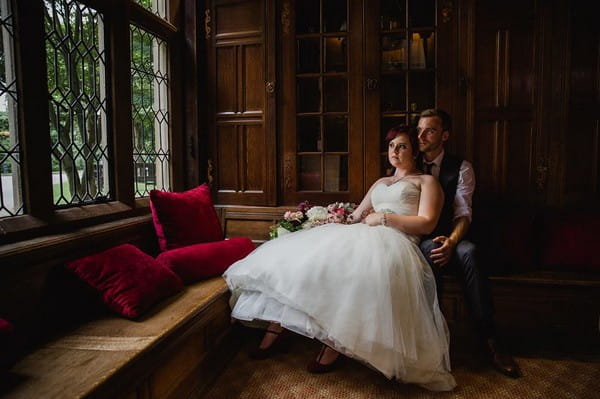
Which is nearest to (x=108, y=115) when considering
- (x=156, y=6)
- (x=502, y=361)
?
(x=156, y=6)

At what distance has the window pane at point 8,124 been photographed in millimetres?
1781

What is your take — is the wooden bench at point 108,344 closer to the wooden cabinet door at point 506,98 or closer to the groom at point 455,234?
the groom at point 455,234

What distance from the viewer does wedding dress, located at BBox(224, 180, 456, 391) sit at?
1869 millimetres

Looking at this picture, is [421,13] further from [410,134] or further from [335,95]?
[410,134]

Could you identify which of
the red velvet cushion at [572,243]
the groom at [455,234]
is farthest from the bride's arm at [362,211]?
the red velvet cushion at [572,243]

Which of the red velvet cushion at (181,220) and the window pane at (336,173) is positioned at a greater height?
the window pane at (336,173)

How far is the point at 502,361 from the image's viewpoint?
2.18m

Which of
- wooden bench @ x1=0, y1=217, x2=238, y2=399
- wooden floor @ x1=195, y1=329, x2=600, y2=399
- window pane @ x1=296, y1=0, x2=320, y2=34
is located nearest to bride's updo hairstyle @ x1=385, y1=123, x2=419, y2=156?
window pane @ x1=296, y1=0, x2=320, y2=34

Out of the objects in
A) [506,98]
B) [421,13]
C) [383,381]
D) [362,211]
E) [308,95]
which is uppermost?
[421,13]

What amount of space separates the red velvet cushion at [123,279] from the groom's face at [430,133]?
70.0 inches

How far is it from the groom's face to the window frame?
1801 millimetres

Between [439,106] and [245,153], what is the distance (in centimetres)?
148

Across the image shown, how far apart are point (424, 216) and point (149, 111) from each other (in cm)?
199

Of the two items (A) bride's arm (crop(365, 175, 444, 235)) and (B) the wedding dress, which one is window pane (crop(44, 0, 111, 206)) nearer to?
(B) the wedding dress
